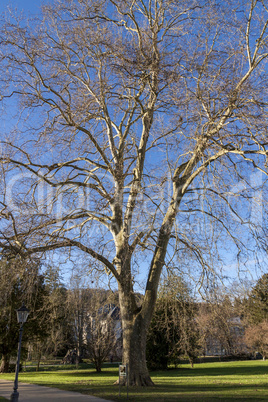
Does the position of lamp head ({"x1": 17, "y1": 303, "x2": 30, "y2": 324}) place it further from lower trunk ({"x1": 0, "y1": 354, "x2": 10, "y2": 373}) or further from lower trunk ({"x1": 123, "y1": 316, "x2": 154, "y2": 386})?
lower trunk ({"x1": 0, "y1": 354, "x2": 10, "y2": 373})

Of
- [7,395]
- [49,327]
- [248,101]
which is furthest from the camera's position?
[49,327]

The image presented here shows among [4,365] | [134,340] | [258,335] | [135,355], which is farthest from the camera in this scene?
[258,335]

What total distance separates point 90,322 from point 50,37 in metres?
21.4

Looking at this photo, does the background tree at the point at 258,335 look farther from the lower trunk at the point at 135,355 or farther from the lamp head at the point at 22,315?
the lamp head at the point at 22,315

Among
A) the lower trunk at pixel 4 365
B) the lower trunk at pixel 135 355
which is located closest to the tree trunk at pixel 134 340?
the lower trunk at pixel 135 355

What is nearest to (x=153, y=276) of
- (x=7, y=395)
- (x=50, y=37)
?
(x=7, y=395)

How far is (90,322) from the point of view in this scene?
2761 cm

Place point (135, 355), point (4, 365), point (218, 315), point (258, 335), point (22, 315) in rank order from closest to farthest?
point (218, 315) → point (22, 315) → point (135, 355) → point (4, 365) → point (258, 335)

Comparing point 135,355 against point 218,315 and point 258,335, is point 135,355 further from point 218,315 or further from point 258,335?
point 258,335

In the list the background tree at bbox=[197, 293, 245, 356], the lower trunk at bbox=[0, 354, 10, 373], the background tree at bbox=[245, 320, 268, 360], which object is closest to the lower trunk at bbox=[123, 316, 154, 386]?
the background tree at bbox=[197, 293, 245, 356]

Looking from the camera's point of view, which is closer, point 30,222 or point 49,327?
point 30,222

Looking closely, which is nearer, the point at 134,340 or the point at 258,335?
the point at 134,340

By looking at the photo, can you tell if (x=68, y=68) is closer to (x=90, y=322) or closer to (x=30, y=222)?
(x=30, y=222)

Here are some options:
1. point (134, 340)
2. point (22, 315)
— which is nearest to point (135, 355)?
point (134, 340)
